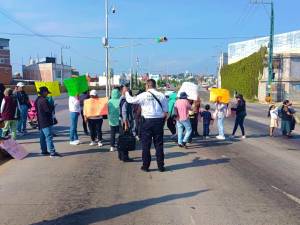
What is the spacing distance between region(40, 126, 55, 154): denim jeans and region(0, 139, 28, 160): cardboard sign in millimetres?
514

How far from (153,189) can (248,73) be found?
52174 mm

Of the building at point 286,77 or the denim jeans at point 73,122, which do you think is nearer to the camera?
the denim jeans at point 73,122

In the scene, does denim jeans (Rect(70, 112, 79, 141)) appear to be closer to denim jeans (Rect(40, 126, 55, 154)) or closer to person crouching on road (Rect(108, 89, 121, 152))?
person crouching on road (Rect(108, 89, 121, 152))

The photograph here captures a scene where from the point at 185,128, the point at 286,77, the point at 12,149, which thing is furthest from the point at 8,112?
the point at 286,77

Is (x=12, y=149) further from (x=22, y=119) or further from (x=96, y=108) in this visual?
(x=22, y=119)

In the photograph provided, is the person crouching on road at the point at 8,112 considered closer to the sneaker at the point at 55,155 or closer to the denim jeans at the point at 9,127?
the denim jeans at the point at 9,127

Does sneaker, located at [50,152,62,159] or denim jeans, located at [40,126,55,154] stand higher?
denim jeans, located at [40,126,55,154]

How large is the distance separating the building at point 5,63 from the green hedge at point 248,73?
47.2 m

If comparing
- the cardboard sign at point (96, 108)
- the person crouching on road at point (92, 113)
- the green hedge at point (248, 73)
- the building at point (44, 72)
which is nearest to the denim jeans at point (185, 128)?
the cardboard sign at point (96, 108)

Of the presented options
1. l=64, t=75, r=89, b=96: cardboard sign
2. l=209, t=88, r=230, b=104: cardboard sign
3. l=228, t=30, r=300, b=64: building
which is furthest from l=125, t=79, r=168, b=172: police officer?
l=228, t=30, r=300, b=64: building

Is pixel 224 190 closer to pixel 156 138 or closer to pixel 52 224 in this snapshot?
pixel 156 138

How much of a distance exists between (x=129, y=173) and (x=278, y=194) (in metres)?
3.05

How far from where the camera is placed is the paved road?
6.17 meters

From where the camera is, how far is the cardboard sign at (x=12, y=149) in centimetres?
1063
